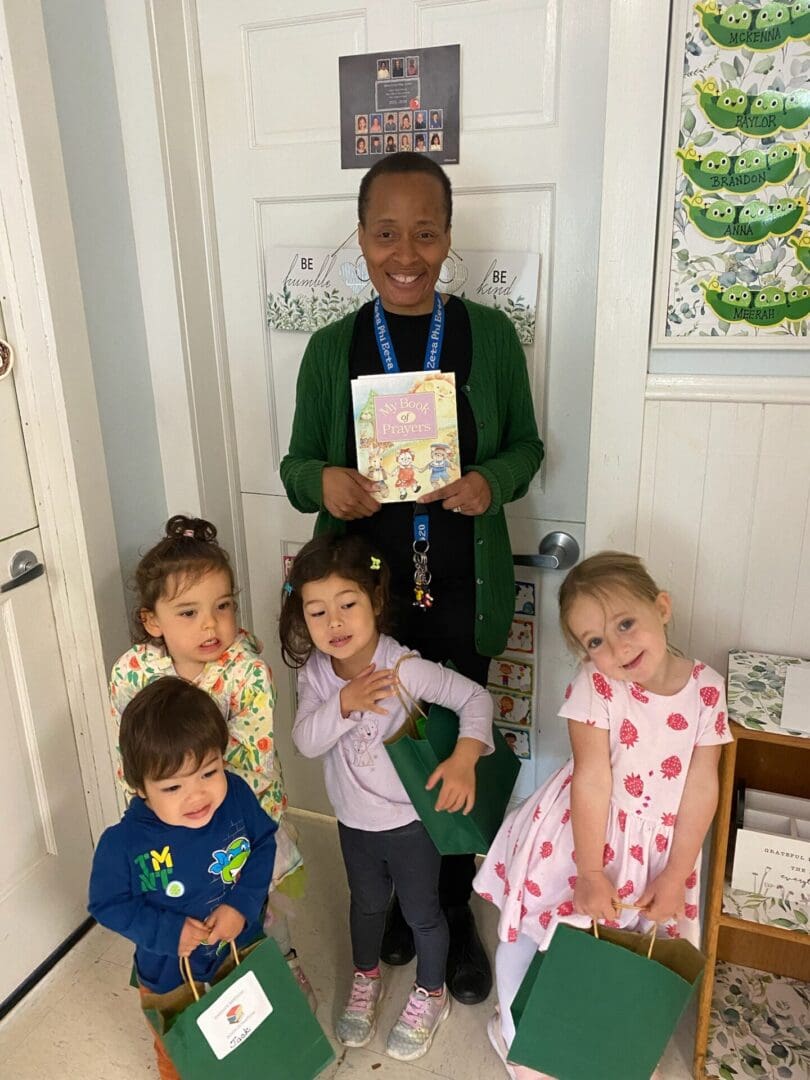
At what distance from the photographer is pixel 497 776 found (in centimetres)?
167

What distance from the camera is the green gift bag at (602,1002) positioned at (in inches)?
53.0

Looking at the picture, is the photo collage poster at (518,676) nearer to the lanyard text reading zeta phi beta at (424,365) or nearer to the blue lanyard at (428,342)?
the lanyard text reading zeta phi beta at (424,365)

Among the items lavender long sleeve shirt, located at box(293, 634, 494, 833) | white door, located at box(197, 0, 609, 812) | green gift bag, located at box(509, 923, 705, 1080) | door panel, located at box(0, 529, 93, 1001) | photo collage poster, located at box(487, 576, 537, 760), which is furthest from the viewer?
photo collage poster, located at box(487, 576, 537, 760)

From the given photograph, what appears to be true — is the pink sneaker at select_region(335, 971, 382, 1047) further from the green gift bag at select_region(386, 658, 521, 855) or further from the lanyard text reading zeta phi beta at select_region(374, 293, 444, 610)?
the lanyard text reading zeta phi beta at select_region(374, 293, 444, 610)

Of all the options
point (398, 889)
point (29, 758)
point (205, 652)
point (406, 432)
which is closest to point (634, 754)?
point (398, 889)

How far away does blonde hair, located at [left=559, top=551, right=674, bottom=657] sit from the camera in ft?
4.60

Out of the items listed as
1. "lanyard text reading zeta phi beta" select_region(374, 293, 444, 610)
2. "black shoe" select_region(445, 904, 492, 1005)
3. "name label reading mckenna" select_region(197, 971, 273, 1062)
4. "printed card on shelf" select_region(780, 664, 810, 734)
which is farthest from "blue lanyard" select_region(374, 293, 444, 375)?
"black shoe" select_region(445, 904, 492, 1005)

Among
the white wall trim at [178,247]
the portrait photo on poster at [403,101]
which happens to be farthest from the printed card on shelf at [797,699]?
the white wall trim at [178,247]

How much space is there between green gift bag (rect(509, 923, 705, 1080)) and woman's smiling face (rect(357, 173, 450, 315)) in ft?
3.86

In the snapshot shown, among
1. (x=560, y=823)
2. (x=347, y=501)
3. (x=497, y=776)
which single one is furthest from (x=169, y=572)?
(x=560, y=823)

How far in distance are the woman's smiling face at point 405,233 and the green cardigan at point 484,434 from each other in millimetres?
154

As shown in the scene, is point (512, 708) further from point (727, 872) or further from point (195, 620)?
point (195, 620)

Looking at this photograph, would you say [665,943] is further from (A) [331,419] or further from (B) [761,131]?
(B) [761,131]

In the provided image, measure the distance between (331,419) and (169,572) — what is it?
0.44 metres
